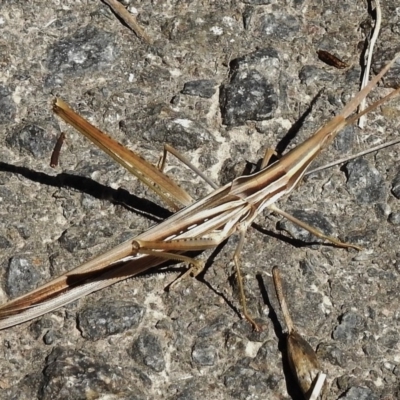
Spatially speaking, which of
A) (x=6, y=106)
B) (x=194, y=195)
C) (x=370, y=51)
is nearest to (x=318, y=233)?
(x=194, y=195)

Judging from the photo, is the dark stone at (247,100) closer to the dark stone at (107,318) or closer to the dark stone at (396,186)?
the dark stone at (396,186)

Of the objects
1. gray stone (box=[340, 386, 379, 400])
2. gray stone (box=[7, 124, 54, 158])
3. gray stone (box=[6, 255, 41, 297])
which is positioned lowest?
gray stone (box=[340, 386, 379, 400])

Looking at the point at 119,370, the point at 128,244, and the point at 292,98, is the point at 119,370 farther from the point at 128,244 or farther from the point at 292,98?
the point at 292,98

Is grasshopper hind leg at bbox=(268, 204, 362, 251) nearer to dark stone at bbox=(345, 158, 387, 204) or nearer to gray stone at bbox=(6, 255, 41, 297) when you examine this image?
dark stone at bbox=(345, 158, 387, 204)

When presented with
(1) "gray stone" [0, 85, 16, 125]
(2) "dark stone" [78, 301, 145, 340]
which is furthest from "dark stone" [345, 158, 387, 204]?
(1) "gray stone" [0, 85, 16, 125]

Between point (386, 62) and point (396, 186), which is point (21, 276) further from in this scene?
point (386, 62)

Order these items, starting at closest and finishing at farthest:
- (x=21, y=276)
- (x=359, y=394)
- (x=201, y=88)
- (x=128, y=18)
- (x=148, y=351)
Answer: (x=359, y=394), (x=148, y=351), (x=21, y=276), (x=201, y=88), (x=128, y=18)
